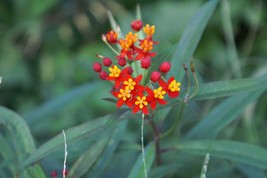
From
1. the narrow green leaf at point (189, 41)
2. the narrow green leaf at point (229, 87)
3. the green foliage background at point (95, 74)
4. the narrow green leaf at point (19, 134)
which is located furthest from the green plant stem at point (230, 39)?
the narrow green leaf at point (19, 134)

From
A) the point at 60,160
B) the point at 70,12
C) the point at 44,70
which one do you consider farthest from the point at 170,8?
the point at 60,160

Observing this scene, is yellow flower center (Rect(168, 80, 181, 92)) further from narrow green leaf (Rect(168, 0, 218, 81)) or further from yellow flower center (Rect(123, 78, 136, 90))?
narrow green leaf (Rect(168, 0, 218, 81))

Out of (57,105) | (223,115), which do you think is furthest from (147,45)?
(57,105)

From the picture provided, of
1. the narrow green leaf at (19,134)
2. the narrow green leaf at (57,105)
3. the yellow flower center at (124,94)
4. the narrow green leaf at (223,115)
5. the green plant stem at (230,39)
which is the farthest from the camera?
the green plant stem at (230,39)

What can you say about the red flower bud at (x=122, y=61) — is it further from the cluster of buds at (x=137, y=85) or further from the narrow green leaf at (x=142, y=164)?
the narrow green leaf at (x=142, y=164)

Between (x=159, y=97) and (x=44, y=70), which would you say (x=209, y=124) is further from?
(x=44, y=70)
